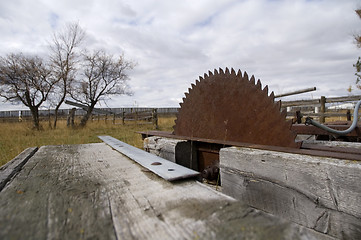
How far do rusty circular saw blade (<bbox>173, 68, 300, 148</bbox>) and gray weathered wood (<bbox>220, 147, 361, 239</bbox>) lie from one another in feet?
0.87

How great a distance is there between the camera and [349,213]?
0.85 metres

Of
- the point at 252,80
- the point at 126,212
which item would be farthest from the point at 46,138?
the point at 126,212

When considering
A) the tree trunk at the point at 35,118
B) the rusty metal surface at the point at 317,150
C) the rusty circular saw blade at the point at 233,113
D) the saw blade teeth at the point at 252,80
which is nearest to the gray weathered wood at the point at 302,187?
the rusty metal surface at the point at 317,150

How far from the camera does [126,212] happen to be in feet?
1.92

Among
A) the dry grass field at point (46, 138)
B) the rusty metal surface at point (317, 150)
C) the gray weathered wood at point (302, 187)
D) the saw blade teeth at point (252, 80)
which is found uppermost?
the saw blade teeth at point (252, 80)

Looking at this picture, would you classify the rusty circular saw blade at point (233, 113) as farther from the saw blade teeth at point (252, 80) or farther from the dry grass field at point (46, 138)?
the dry grass field at point (46, 138)

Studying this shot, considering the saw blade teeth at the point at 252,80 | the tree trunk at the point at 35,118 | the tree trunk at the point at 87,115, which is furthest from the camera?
the tree trunk at the point at 87,115

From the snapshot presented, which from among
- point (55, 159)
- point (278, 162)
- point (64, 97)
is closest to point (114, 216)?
point (278, 162)

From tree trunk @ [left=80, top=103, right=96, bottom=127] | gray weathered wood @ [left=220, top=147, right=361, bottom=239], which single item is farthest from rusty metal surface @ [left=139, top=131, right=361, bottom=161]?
tree trunk @ [left=80, top=103, right=96, bottom=127]

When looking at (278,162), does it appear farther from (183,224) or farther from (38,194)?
(38,194)

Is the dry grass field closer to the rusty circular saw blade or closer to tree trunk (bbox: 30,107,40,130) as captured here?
tree trunk (bbox: 30,107,40,130)

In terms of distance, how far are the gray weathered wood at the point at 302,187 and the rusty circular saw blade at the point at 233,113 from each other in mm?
265

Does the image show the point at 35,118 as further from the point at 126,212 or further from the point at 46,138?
the point at 126,212

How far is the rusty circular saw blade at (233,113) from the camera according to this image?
1.41 metres
